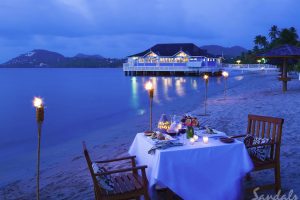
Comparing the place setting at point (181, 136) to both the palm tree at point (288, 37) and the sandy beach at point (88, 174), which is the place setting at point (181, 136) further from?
the palm tree at point (288, 37)

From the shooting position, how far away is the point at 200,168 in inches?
179

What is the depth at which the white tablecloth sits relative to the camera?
434 cm

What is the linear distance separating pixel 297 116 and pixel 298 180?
23.4 feet

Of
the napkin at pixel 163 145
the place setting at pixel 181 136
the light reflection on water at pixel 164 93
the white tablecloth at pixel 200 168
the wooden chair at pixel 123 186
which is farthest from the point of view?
the light reflection on water at pixel 164 93

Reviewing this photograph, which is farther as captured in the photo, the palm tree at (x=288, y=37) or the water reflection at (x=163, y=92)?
the palm tree at (x=288, y=37)

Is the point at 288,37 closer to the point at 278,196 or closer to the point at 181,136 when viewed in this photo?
the point at 278,196

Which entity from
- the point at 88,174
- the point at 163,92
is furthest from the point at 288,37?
the point at 88,174

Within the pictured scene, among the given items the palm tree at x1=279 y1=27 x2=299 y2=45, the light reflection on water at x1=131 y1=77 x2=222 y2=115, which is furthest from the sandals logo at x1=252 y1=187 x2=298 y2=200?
the palm tree at x1=279 y1=27 x2=299 y2=45

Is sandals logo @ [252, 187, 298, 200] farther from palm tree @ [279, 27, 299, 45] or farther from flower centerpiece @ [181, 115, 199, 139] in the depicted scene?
palm tree @ [279, 27, 299, 45]

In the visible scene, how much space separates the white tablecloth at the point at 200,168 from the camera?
434 cm

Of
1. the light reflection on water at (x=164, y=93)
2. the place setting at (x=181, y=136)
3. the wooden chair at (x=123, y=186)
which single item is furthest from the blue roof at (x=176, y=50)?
the wooden chair at (x=123, y=186)

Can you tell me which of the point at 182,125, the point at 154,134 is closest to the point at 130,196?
the point at 154,134

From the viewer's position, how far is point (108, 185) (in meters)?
4.14

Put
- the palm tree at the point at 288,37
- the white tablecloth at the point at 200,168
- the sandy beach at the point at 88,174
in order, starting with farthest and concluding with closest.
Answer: the palm tree at the point at 288,37 < the sandy beach at the point at 88,174 < the white tablecloth at the point at 200,168
